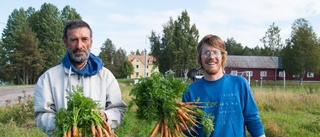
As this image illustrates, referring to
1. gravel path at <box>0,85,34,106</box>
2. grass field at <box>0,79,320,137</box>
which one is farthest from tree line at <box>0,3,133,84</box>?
grass field at <box>0,79,320,137</box>

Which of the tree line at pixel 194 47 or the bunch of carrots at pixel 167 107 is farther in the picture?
the tree line at pixel 194 47

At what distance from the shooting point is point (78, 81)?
2637mm

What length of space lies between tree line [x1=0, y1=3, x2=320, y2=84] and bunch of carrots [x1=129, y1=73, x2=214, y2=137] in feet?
108

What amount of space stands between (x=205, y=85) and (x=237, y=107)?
0.36 m

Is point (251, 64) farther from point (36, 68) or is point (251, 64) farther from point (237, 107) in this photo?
point (237, 107)

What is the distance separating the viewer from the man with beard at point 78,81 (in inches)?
99.3

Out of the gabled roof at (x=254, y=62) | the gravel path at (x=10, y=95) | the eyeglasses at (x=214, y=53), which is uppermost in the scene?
the gabled roof at (x=254, y=62)

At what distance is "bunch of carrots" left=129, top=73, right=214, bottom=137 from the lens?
251 cm

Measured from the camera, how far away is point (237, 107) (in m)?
2.72

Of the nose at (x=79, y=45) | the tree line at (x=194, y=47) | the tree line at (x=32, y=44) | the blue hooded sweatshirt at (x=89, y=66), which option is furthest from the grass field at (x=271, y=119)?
the tree line at (x=32, y=44)

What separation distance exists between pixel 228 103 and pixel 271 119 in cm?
572

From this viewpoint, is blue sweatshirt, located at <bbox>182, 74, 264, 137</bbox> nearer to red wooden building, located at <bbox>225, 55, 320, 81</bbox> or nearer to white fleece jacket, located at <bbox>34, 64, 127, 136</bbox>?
white fleece jacket, located at <bbox>34, 64, 127, 136</bbox>

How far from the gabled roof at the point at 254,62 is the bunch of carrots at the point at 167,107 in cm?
4689

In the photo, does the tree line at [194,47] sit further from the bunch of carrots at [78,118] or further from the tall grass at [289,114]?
the bunch of carrots at [78,118]
